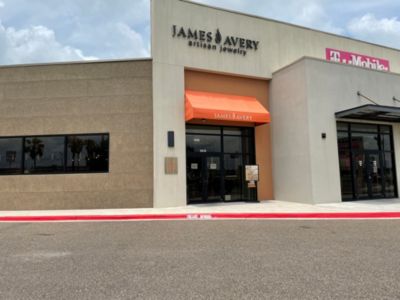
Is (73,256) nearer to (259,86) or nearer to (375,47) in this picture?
(259,86)

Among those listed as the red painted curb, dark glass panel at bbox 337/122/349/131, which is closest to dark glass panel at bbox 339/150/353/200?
dark glass panel at bbox 337/122/349/131

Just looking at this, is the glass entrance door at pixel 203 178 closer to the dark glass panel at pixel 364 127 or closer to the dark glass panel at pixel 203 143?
the dark glass panel at pixel 203 143

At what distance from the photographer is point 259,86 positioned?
49.6 ft

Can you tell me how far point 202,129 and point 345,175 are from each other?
6976 millimetres

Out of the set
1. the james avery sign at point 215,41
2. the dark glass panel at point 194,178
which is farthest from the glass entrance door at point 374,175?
the dark glass panel at point 194,178

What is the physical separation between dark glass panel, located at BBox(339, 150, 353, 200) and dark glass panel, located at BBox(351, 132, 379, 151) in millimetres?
722

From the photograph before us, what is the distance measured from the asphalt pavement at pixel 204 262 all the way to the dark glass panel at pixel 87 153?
4.46 m

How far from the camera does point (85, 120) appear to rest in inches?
499

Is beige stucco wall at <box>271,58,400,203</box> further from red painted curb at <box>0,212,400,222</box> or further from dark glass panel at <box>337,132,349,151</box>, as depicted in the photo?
red painted curb at <box>0,212,400,222</box>

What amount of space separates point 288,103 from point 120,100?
25.4 ft

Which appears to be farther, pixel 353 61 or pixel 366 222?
pixel 353 61

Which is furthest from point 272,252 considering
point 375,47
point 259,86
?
point 375,47

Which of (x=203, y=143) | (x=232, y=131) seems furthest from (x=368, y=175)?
(x=203, y=143)

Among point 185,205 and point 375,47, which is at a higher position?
point 375,47
